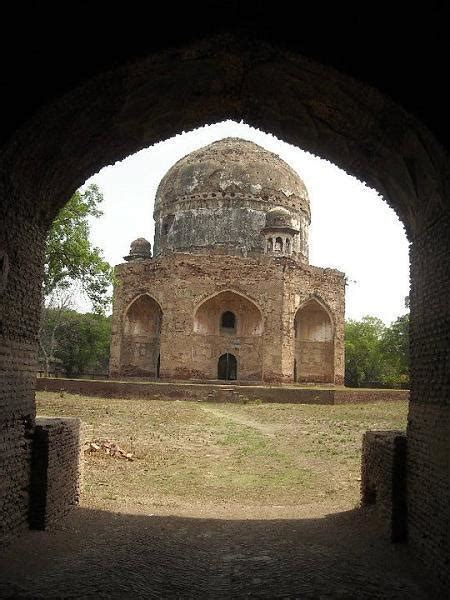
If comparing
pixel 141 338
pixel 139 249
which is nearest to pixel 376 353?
pixel 139 249

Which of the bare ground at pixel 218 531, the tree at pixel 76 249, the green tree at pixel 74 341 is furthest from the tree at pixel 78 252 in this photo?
the green tree at pixel 74 341

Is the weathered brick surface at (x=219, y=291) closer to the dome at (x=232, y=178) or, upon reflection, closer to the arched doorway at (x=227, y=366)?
the arched doorway at (x=227, y=366)

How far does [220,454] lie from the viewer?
11836 mm

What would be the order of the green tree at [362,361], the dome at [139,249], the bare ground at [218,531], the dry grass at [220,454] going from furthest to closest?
the green tree at [362,361] → the dome at [139,249] → the dry grass at [220,454] → the bare ground at [218,531]

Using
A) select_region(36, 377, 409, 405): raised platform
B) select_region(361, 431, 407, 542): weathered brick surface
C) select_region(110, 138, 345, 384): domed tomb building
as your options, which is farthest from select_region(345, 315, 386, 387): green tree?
select_region(361, 431, 407, 542): weathered brick surface

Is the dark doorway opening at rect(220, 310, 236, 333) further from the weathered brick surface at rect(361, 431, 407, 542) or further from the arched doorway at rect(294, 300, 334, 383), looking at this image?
the weathered brick surface at rect(361, 431, 407, 542)

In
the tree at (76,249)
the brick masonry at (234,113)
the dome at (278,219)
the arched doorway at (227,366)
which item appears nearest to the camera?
the brick masonry at (234,113)

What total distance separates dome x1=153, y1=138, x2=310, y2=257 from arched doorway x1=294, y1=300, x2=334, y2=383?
13.4ft

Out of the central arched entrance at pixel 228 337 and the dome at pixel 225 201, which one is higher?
the dome at pixel 225 201

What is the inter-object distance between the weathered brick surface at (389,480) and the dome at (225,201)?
23.0 meters

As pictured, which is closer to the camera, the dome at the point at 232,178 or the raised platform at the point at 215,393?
the raised platform at the point at 215,393

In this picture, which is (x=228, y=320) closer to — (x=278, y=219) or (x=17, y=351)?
(x=278, y=219)

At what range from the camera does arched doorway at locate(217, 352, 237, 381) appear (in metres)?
28.3

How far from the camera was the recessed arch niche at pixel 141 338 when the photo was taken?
2866 centimetres
